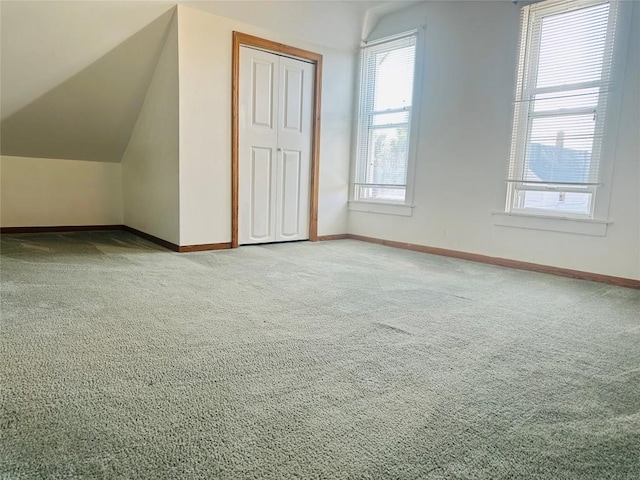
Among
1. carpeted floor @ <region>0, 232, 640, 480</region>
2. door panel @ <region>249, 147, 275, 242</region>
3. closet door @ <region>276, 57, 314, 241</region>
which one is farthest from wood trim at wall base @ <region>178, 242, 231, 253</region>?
carpeted floor @ <region>0, 232, 640, 480</region>

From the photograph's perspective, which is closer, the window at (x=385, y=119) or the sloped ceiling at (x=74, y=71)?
the sloped ceiling at (x=74, y=71)

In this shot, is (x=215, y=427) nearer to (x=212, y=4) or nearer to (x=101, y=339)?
(x=101, y=339)

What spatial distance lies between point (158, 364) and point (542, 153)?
10.5ft

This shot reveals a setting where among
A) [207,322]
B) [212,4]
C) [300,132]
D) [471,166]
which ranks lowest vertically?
[207,322]

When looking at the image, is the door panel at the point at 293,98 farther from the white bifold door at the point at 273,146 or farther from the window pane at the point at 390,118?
the window pane at the point at 390,118

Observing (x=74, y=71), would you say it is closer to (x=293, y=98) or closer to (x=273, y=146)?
(x=273, y=146)

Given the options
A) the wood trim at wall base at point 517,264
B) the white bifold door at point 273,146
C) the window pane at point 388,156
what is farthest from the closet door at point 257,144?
the wood trim at wall base at point 517,264

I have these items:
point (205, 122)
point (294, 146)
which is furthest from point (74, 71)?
point (294, 146)

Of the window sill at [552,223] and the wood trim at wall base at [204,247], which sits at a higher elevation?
the window sill at [552,223]

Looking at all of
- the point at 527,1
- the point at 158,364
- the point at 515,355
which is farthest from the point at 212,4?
the point at 515,355

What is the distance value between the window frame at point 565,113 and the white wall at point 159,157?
113 inches

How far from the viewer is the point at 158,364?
57.7 inches

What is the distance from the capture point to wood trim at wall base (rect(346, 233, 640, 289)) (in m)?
2.96

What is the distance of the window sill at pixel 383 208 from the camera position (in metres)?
4.25
